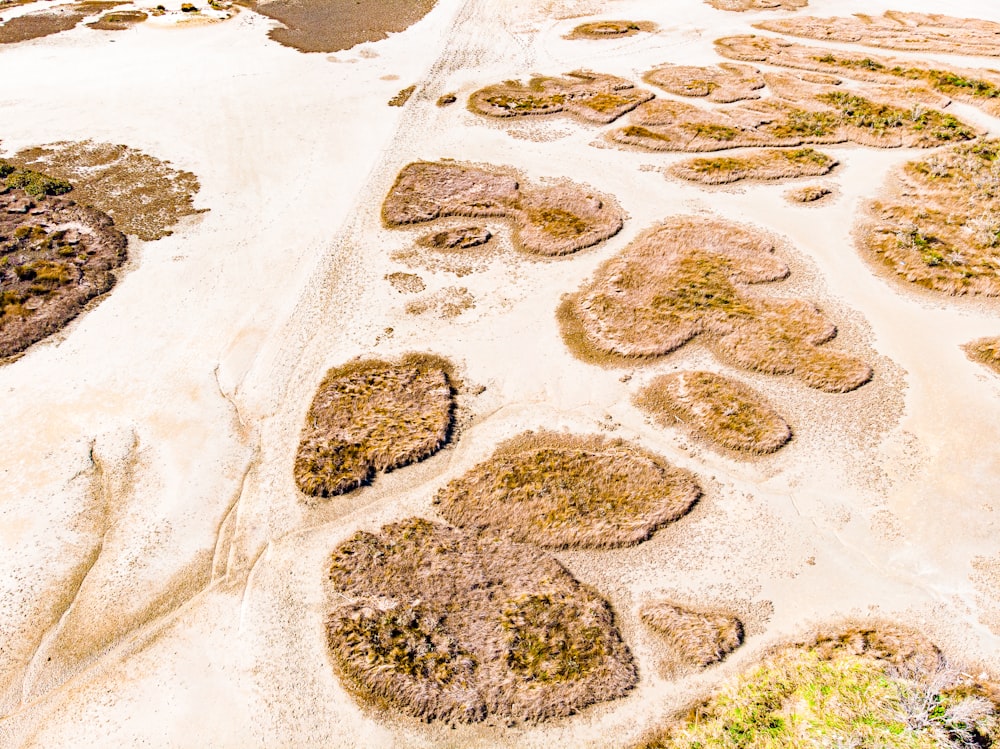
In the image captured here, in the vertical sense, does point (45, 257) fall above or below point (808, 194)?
below

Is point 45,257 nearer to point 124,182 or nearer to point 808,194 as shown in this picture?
A: point 124,182

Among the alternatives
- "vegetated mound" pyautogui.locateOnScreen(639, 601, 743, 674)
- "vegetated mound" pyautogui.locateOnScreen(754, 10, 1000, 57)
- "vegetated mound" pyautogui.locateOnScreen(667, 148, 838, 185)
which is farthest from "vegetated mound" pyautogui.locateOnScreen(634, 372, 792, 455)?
"vegetated mound" pyautogui.locateOnScreen(754, 10, 1000, 57)

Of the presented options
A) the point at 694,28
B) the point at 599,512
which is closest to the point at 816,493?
the point at 599,512

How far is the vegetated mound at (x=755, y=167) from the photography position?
52.9 m

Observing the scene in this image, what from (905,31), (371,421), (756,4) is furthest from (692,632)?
(756,4)

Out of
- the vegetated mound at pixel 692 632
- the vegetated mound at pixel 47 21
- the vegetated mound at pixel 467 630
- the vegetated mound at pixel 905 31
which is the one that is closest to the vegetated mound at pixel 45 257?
the vegetated mound at pixel 467 630

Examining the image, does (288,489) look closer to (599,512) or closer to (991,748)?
(599,512)

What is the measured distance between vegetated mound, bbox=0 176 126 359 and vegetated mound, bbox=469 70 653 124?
37456 millimetres

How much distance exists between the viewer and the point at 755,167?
5381 cm

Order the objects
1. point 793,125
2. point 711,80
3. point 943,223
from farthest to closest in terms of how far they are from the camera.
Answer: point 711,80
point 793,125
point 943,223

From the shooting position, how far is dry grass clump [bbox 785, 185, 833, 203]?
50219 mm

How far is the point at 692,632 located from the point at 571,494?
25.6 feet

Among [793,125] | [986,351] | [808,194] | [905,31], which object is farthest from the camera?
[905,31]

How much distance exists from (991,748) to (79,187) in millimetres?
65786
